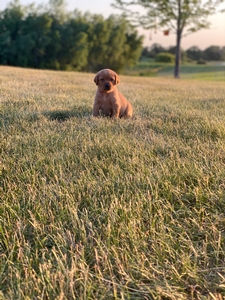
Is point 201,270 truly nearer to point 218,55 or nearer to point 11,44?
point 11,44

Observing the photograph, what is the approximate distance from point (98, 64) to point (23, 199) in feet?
104

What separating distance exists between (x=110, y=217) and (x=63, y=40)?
96.2 feet

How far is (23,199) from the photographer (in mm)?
1419

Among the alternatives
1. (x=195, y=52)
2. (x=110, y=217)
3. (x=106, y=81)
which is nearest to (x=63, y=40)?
(x=106, y=81)

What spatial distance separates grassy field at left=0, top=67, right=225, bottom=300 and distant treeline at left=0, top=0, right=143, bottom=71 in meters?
23.3

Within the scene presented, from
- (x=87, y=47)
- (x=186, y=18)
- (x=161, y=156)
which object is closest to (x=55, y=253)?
(x=161, y=156)

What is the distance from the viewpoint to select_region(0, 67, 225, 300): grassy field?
38.6 inches

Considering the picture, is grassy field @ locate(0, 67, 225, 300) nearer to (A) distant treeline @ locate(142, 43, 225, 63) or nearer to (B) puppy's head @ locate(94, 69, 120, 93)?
(B) puppy's head @ locate(94, 69, 120, 93)

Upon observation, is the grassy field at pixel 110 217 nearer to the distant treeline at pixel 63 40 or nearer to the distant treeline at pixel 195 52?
the distant treeline at pixel 63 40

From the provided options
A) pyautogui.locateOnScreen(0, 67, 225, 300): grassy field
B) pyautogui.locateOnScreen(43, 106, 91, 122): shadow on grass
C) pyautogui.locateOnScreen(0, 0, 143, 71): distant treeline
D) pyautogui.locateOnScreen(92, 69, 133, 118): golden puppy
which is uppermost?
pyautogui.locateOnScreen(0, 0, 143, 71): distant treeline

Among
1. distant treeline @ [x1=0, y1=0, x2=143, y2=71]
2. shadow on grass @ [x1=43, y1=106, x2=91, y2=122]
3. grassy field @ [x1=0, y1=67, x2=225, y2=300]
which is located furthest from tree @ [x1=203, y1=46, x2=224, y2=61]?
grassy field @ [x1=0, y1=67, x2=225, y2=300]

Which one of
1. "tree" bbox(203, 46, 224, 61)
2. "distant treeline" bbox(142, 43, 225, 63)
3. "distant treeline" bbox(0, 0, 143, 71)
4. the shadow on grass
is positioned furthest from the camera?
"tree" bbox(203, 46, 224, 61)

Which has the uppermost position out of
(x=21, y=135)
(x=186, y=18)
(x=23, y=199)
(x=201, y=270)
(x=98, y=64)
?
(x=186, y=18)

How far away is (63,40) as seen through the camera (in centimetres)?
2831
